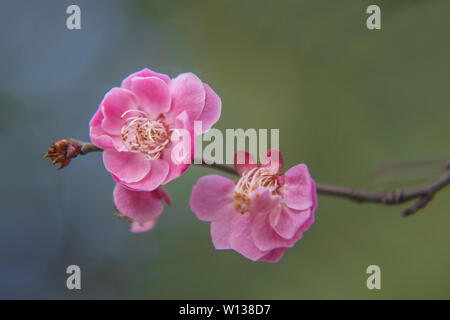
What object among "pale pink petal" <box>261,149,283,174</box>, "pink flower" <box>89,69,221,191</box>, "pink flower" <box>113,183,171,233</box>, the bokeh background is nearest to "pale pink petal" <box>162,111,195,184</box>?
"pink flower" <box>89,69,221,191</box>

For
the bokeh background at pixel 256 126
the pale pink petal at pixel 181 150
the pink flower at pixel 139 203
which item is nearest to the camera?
the pale pink petal at pixel 181 150

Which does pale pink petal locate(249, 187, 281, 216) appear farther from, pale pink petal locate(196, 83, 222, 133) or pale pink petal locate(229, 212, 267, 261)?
pale pink petal locate(196, 83, 222, 133)

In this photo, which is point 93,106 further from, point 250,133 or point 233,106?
point 250,133

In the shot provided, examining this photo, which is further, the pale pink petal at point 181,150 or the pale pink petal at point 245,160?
the pale pink petal at point 245,160

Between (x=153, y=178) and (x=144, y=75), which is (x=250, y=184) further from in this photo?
(x=144, y=75)

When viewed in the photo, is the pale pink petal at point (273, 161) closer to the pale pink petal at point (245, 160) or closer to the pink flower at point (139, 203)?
the pale pink petal at point (245, 160)

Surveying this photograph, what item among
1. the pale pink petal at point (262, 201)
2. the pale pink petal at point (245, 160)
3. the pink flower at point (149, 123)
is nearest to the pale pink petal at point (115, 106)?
the pink flower at point (149, 123)
